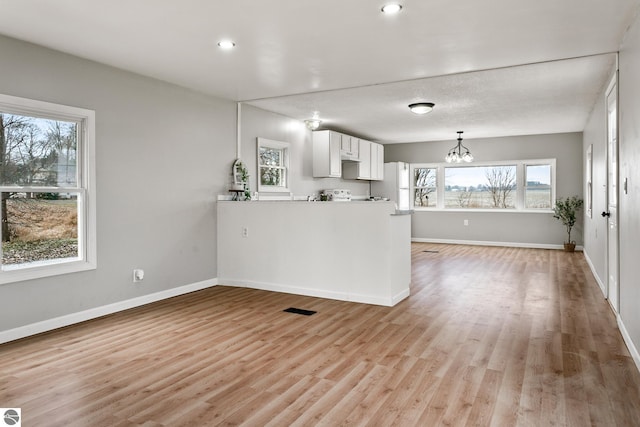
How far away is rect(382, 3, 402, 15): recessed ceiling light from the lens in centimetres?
291

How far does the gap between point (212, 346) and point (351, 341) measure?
108cm

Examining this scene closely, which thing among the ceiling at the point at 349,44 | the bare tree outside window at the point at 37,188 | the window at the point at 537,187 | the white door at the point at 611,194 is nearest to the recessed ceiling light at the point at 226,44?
the ceiling at the point at 349,44

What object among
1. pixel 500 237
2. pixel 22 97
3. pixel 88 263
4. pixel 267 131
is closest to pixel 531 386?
pixel 88 263

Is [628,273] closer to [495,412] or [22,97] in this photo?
A: [495,412]

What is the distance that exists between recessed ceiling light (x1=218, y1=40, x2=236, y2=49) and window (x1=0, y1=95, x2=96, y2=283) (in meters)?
1.43

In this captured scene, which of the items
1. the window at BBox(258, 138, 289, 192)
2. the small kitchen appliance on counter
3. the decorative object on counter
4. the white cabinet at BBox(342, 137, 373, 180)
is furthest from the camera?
the white cabinet at BBox(342, 137, 373, 180)

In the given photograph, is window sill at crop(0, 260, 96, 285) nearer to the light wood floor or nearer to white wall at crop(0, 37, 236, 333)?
white wall at crop(0, 37, 236, 333)

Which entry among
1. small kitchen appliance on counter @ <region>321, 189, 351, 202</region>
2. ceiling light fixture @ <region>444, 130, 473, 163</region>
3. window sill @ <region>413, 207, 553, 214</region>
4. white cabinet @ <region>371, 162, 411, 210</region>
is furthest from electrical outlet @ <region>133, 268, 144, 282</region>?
window sill @ <region>413, 207, 553, 214</region>

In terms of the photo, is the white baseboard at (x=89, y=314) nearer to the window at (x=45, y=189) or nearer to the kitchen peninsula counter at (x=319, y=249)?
the window at (x=45, y=189)

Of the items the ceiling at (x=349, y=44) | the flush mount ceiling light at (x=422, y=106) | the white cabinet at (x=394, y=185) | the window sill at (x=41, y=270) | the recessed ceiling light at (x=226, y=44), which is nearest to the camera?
the ceiling at (x=349, y=44)

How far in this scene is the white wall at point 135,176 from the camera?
11.8ft

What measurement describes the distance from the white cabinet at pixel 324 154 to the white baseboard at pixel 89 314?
3.10m

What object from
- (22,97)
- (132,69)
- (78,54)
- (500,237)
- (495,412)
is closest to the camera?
(495,412)

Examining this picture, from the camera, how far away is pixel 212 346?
3289 millimetres
